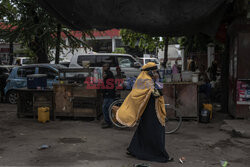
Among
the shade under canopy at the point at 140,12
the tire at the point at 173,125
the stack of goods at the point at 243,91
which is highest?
the shade under canopy at the point at 140,12

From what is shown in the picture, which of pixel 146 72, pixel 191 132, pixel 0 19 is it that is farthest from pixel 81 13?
pixel 0 19

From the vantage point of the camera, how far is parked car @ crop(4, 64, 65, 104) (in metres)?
11.4

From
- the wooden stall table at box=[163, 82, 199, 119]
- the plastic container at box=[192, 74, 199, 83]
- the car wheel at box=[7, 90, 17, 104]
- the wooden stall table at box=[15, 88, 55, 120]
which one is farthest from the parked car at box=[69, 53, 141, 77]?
the plastic container at box=[192, 74, 199, 83]

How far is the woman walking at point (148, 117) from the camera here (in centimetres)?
516

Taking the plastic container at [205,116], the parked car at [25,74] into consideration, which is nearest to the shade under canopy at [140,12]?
the plastic container at [205,116]

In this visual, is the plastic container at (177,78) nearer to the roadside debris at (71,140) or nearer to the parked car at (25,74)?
the roadside debris at (71,140)

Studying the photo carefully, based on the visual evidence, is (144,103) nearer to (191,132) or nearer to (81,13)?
(81,13)

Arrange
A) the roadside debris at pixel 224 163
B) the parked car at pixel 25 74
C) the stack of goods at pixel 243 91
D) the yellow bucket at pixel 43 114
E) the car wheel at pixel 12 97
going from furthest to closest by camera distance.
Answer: the car wheel at pixel 12 97
the parked car at pixel 25 74
the yellow bucket at pixel 43 114
the stack of goods at pixel 243 91
the roadside debris at pixel 224 163

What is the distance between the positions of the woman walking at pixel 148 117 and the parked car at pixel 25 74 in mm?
6708

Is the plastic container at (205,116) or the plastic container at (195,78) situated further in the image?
the plastic container at (195,78)

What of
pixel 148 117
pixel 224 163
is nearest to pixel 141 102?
pixel 148 117

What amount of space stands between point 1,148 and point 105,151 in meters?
2.28

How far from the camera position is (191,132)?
7453 mm

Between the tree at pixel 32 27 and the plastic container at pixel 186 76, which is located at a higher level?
the tree at pixel 32 27
